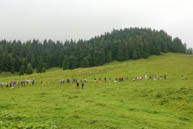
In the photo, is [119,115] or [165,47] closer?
[119,115]

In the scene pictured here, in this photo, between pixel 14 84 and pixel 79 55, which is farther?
pixel 79 55

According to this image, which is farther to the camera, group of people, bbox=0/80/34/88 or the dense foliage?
the dense foliage

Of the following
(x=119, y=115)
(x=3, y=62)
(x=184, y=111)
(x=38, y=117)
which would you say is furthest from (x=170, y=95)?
(x=3, y=62)

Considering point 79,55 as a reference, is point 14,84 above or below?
below

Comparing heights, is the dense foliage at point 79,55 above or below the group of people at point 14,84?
above

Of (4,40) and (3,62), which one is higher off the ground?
(4,40)

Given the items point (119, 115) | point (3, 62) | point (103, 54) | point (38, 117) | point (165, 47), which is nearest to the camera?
point (38, 117)

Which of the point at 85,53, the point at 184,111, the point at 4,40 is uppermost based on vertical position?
the point at 4,40

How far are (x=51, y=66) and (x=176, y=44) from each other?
376 ft

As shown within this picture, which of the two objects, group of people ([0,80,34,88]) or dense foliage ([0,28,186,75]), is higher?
dense foliage ([0,28,186,75])

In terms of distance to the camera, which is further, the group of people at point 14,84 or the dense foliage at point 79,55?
the dense foliage at point 79,55

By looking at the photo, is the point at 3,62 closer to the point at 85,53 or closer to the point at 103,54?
the point at 85,53

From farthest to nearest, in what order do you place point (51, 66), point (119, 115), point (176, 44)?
point (176, 44) → point (51, 66) → point (119, 115)

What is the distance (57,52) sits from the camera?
13238 cm
